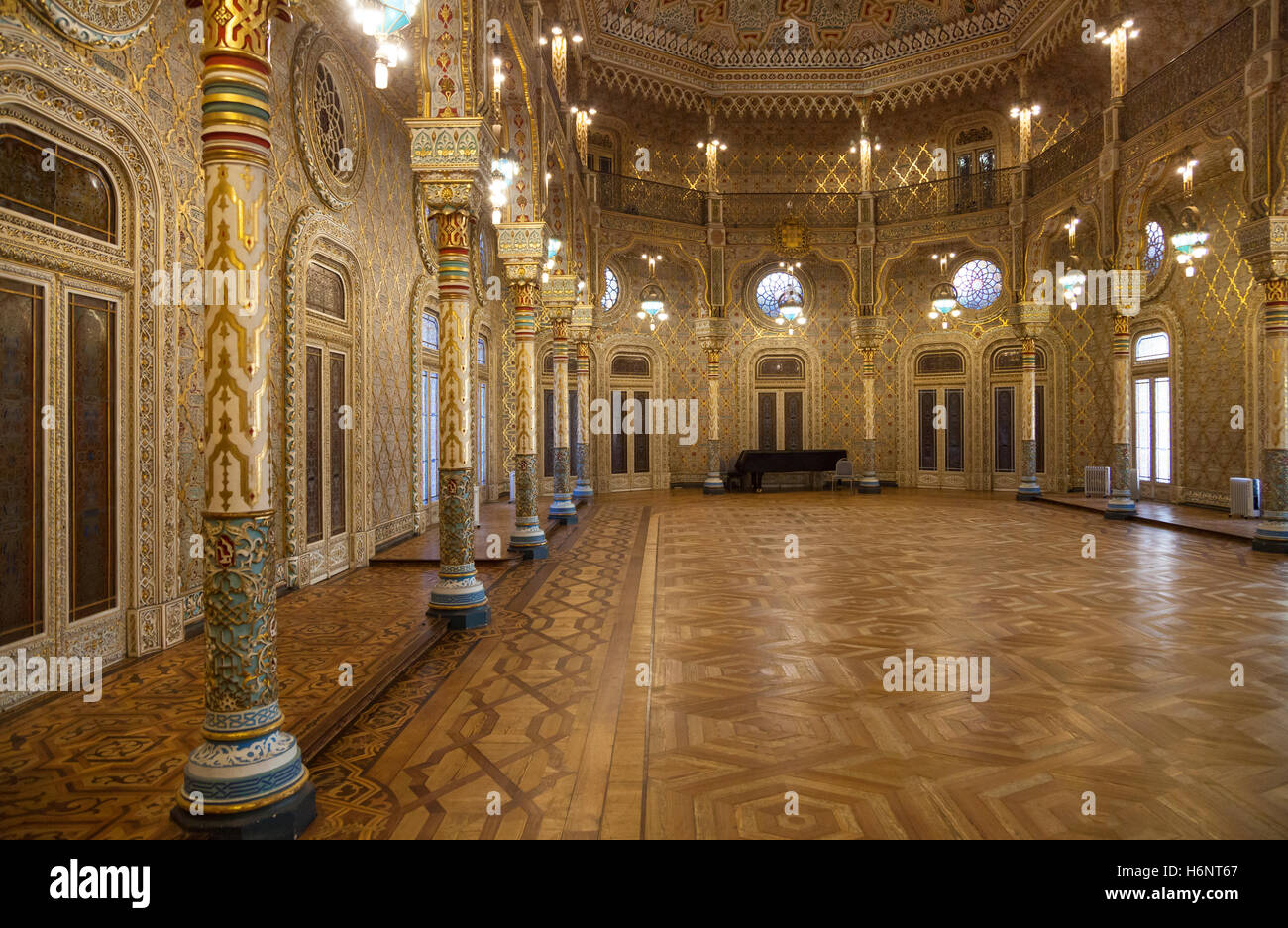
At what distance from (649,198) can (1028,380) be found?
996 centimetres

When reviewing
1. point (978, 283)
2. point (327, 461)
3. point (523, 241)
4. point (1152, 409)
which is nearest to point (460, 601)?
point (327, 461)

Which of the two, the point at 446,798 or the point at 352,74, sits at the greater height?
the point at 352,74

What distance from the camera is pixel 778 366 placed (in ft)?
66.9

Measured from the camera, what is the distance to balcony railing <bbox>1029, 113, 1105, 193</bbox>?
46.8ft

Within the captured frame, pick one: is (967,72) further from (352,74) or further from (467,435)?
(467,435)

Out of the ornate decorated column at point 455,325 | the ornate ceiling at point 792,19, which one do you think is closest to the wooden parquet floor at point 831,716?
the ornate decorated column at point 455,325

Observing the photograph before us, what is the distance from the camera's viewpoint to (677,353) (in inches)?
785

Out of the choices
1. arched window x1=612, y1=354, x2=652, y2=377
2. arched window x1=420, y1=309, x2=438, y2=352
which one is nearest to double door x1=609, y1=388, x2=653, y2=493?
arched window x1=612, y1=354, x2=652, y2=377

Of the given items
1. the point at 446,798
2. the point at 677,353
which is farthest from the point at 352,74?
the point at 677,353

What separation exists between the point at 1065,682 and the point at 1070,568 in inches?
174

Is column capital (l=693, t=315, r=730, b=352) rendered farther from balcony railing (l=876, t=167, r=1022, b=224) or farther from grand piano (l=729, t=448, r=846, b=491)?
balcony railing (l=876, t=167, r=1022, b=224)

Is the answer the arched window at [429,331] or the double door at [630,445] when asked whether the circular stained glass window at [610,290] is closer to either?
the double door at [630,445]

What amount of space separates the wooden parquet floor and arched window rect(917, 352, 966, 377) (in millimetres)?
11756
